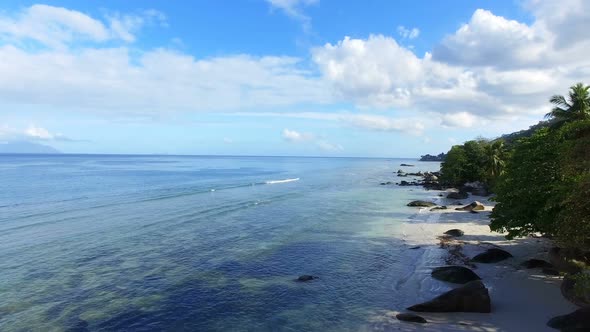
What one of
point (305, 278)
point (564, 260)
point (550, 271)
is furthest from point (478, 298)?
point (305, 278)

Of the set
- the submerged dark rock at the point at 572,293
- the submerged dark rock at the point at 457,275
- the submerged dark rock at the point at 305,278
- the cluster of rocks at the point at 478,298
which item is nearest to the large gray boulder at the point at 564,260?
the cluster of rocks at the point at 478,298

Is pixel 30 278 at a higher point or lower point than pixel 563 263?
lower

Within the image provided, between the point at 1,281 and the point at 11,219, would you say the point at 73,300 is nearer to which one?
the point at 1,281

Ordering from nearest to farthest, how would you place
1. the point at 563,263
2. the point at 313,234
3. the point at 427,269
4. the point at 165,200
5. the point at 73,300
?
the point at 73,300 < the point at 563,263 < the point at 427,269 < the point at 313,234 < the point at 165,200

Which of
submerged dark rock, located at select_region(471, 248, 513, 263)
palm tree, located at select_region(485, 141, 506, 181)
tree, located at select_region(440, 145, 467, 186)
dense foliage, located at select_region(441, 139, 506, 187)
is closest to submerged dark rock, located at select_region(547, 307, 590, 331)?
submerged dark rock, located at select_region(471, 248, 513, 263)

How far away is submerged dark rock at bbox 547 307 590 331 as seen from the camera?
16.9 metres

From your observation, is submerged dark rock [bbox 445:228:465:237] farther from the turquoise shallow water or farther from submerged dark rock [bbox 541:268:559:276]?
submerged dark rock [bbox 541:268:559:276]

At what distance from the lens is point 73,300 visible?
2348cm

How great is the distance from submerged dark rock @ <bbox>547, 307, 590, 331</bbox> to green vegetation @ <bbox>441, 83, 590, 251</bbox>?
138 inches

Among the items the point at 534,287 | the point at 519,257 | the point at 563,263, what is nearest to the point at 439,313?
the point at 534,287

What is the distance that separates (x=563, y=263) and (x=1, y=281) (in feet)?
121

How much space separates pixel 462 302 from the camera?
67.9 feet

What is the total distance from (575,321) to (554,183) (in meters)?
11.3

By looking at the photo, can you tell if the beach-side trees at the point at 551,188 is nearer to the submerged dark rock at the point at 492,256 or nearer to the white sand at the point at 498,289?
the submerged dark rock at the point at 492,256
